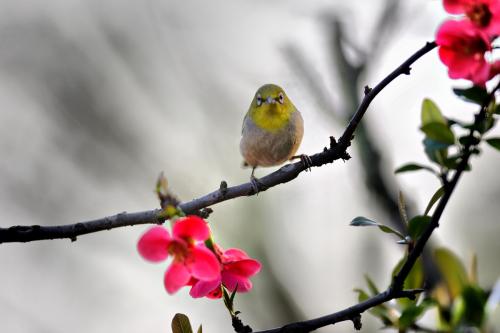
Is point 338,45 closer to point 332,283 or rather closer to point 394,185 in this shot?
point 394,185

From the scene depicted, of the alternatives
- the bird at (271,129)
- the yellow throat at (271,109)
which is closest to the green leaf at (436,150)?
the bird at (271,129)

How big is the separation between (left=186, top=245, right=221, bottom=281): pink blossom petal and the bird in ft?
6.54

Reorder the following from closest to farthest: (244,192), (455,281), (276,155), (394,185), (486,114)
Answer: (486,114), (244,192), (455,281), (276,155), (394,185)

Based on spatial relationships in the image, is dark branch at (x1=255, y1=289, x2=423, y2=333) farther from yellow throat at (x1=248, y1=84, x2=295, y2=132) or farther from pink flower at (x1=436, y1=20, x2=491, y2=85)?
yellow throat at (x1=248, y1=84, x2=295, y2=132)

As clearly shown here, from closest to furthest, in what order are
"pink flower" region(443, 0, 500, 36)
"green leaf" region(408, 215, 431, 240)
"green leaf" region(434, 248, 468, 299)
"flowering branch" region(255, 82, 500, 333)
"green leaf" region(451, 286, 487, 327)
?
"flowering branch" region(255, 82, 500, 333), "pink flower" region(443, 0, 500, 36), "green leaf" region(408, 215, 431, 240), "green leaf" region(451, 286, 487, 327), "green leaf" region(434, 248, 468, 299)

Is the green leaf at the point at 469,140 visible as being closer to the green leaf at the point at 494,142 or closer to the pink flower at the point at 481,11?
the green leaf at the point at 494,142

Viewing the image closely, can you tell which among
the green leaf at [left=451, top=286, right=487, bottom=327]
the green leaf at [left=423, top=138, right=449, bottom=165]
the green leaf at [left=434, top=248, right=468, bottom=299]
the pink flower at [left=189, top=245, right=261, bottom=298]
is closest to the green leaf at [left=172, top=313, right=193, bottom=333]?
the pink flower at [left=189, top=245, right=261, bottom=298]

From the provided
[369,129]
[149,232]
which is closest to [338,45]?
[369,129]

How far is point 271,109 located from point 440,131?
226 centimetres

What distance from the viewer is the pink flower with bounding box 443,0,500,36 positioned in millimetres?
1227

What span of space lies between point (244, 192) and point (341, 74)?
5.51m

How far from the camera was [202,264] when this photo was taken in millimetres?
1338

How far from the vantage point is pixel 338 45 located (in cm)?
714

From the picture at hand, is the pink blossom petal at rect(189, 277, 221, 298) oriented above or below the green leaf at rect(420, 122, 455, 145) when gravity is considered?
below
